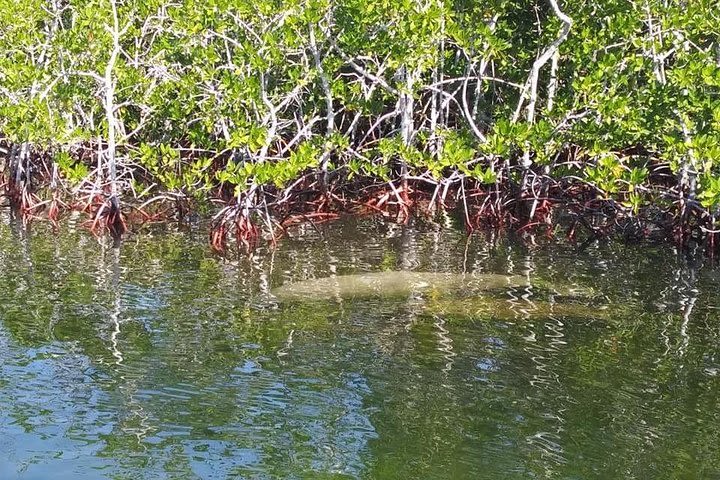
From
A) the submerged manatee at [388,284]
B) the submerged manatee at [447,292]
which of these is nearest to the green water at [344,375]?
the submerged manatee at [447,292]

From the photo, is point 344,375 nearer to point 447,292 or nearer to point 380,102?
point 447,292

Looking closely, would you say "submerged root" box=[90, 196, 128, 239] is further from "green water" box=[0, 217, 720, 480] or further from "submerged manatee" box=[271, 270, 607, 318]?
"submerged manatee" box=[271, 270, 607, 318]

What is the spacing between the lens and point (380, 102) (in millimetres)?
10102

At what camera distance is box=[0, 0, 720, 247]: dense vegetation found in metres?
8.22

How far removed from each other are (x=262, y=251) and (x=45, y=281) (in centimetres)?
198

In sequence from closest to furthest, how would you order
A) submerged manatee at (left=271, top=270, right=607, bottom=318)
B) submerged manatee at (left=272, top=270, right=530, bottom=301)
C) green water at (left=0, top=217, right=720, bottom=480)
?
green water at (left=0, top=217, right=720, bottom=480) → submerged manatee at (left=271, top=270, right=607, bottom=318) → submerged manatee at (left=272, top=270, right=530, bottom=301)

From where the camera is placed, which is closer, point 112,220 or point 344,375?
point 344,375

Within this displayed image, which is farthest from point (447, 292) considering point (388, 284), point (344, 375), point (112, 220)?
point (112, 220)

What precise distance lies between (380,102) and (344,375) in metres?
5.50

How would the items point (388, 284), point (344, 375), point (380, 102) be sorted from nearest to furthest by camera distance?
point (344, 375)
point (388, 284)
point (380, 102)

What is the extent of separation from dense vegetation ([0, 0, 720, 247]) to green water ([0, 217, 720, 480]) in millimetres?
1042

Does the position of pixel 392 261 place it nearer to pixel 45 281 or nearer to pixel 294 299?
pixel 294 299

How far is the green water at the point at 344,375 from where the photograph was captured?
4074mm

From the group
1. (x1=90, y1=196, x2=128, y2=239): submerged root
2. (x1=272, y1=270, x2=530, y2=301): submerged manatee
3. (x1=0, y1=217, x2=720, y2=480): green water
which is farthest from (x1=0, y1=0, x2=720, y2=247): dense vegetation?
(x1=272, y1=270, x2=530, y2=301): submerged manatee
